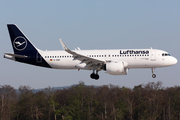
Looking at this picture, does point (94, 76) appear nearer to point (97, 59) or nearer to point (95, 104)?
point (97, 59)

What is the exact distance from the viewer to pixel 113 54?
37.3 meters

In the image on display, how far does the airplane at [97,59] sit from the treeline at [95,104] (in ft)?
162

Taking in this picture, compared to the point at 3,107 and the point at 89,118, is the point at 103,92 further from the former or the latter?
the point at 3,107

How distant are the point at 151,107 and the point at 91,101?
22808mm

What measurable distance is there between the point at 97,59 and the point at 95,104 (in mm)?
60235

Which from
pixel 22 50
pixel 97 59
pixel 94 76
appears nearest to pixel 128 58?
pixel 97 59

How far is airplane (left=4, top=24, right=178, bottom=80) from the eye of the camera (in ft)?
118

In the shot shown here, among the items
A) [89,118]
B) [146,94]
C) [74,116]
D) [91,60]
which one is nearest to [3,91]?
[74,116]

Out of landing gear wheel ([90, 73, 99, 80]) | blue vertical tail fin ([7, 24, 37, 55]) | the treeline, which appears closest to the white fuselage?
landing gear wheel ([90, 73, 99, 80])

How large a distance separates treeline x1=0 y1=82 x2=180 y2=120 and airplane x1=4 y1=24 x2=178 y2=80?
4946 centimetres

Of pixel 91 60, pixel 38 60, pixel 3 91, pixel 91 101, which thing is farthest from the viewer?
pixel 3 91

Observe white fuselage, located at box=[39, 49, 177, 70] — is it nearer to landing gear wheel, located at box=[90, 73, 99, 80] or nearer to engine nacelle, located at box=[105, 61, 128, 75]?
engine nacelle, located at box=[105, 61, 128, 75]

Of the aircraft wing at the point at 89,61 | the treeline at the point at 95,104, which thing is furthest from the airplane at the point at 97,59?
the treeline at the point at 95,104

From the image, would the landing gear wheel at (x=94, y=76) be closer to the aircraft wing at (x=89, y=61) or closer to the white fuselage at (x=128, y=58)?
the aircraft wing at (x=89, y=61)
